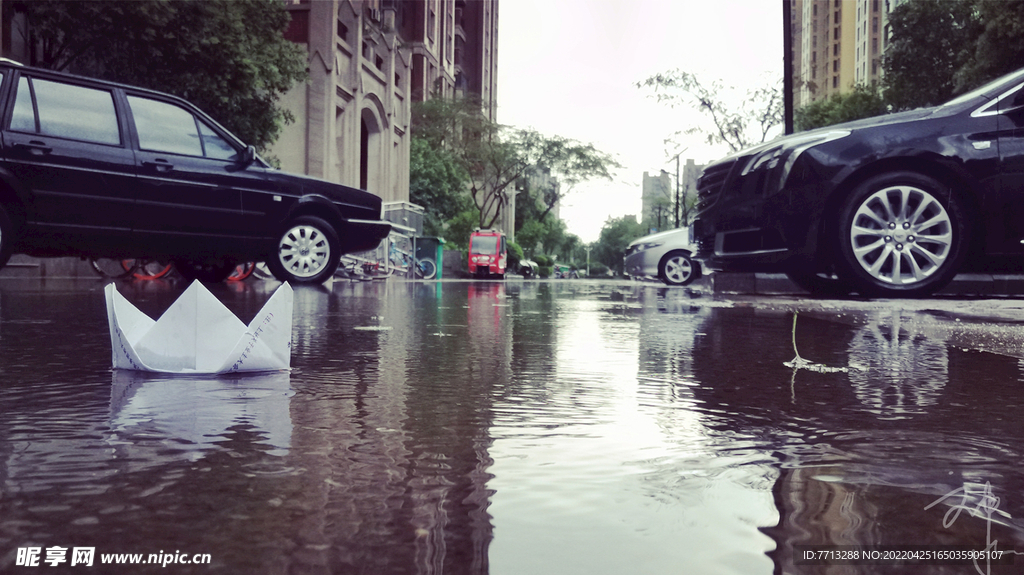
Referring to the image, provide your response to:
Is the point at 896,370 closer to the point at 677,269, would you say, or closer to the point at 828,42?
the point at 677,269

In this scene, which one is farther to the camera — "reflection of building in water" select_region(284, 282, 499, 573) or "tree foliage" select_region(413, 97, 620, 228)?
"tree foliage" select_region(413, 97, 620, 228)

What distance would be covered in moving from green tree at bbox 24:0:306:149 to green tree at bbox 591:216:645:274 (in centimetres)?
11631

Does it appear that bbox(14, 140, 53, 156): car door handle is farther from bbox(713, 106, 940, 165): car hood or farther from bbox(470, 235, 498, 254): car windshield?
bbox(470, 235, 498, 254): car windshield

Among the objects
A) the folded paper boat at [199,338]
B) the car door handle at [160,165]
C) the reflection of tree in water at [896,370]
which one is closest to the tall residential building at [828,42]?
the car door handle at [160,165]

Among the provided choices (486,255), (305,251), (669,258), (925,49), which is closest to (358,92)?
(486,255)

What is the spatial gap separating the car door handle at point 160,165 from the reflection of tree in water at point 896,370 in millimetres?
7034

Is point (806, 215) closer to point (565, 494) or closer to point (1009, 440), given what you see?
point (1009, 440)

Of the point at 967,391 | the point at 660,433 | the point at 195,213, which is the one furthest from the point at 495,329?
the point at 195,213

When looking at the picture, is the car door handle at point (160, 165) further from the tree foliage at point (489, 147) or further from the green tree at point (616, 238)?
the green tree at point (616, 238)

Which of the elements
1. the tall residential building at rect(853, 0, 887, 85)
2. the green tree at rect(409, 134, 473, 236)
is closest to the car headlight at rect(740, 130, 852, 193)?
the green tree at rect(409, 134, 473, 236)

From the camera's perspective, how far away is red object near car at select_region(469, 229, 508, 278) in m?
42.7

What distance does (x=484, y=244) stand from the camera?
4344 centimetres

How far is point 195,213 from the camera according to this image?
994cm

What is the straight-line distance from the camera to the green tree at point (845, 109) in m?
37.1
